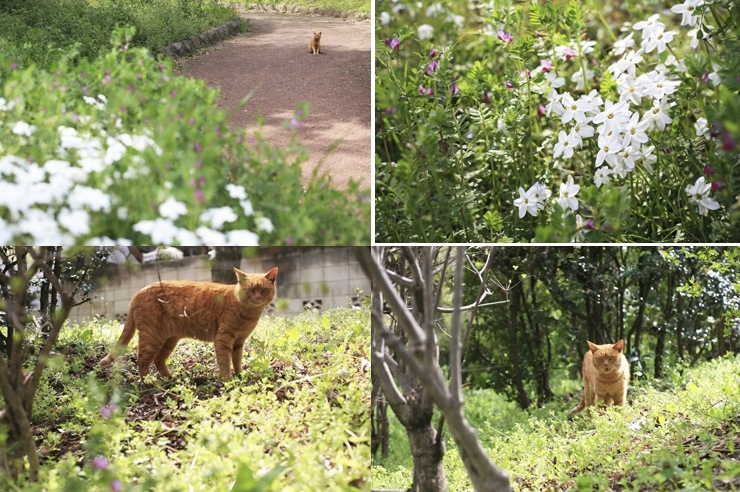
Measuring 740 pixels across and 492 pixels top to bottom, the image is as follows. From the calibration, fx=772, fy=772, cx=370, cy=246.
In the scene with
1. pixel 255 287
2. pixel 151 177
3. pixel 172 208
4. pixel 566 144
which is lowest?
pixel 255 287

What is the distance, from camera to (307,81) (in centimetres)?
298

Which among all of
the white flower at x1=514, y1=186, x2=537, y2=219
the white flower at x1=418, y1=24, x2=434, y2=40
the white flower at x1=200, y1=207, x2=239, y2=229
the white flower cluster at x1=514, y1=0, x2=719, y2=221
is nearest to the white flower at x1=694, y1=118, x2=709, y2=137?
the white flower cluster at x1=514, y1=0, x2=719, y2=221

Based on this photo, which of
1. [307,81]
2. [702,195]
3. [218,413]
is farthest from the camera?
[307,81]

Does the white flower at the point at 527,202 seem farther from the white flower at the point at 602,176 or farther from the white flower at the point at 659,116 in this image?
the white flower at the point at 659,116

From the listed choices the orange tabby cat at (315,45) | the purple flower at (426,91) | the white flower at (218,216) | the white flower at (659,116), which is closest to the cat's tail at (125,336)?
the white flower at (218,216)

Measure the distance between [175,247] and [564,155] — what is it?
149 cm

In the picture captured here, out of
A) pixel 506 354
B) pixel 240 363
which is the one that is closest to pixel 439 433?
pixel 506 354

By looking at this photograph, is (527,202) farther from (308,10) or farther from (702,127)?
(308,10)

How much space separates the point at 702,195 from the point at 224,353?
1.84 meters

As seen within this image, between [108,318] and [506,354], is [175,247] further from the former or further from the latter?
[506,354]

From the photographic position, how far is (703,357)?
3.16 metres

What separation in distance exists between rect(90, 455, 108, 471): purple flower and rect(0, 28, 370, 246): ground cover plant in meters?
0.78

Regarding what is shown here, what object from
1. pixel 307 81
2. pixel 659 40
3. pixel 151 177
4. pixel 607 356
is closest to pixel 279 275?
pixel 151 177

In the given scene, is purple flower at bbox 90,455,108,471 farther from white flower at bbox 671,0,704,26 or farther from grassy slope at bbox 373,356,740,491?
white flower at bbox 671,0,704,26
